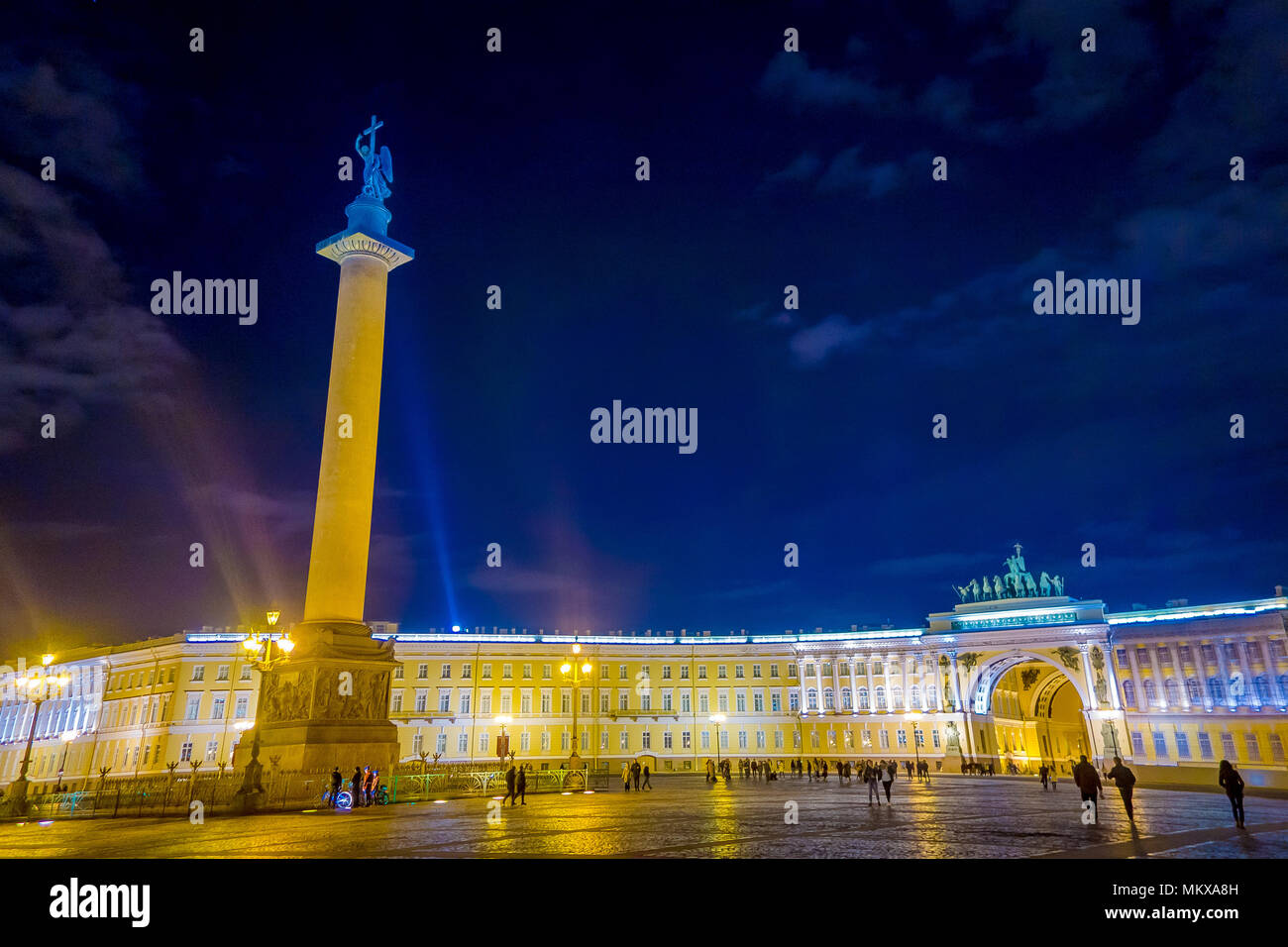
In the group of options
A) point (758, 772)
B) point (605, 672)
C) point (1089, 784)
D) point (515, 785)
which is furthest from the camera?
point (605, 672)

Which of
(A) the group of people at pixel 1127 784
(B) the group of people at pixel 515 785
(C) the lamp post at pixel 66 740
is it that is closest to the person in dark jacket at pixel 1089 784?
(A) the group of people at pixel 1127 784

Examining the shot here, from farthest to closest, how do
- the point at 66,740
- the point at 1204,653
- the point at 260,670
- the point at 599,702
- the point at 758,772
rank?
the point at 599,702, the point at 66,740, the point at 1204,653, the point at 758,772, the point at 260,670

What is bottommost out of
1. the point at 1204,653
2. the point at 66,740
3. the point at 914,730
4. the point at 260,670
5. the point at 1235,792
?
the point at 1235,792

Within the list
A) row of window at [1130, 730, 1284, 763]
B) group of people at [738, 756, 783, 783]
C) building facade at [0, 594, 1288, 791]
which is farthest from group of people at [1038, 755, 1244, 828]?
row of window at [1130, 730, 1284, 763]

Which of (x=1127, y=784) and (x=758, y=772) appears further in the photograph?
(x=758, y=772)

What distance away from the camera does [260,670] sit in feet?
89.4

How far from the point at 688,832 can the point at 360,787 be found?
42.6 feet

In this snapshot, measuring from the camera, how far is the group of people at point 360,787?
2502cm

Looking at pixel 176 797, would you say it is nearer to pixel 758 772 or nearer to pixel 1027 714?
pixel 758 772

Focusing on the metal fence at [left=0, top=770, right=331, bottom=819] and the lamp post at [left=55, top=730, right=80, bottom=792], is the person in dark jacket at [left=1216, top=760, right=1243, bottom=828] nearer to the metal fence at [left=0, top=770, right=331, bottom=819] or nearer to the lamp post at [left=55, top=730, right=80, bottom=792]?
the metal fence at [left=0, top=770, right=331, bottom=819]

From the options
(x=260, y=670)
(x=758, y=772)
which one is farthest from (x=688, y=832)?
(x=758, y=772)

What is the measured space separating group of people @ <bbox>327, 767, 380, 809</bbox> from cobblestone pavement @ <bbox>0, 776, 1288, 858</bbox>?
3.09 ft

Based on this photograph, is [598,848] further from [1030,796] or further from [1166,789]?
[1166,789]

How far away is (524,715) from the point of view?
80812 millimetres
